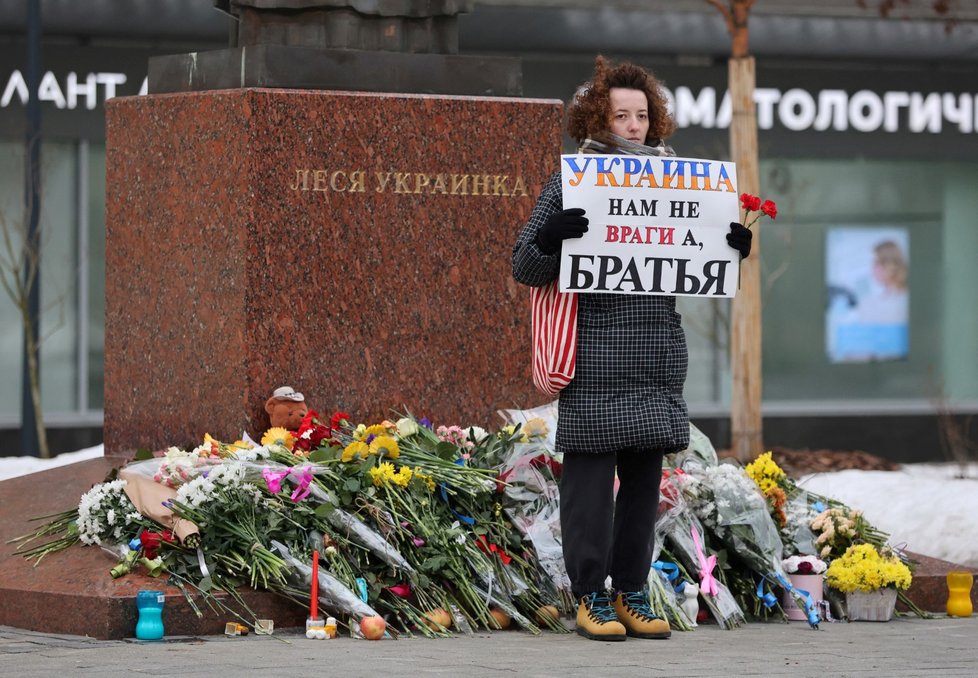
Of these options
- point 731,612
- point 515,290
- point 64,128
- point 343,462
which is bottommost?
point 731,612

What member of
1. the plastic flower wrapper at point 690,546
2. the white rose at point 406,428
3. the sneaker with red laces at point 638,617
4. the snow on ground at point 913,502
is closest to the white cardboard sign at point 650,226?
the plastic flower wrapper at point 690,546

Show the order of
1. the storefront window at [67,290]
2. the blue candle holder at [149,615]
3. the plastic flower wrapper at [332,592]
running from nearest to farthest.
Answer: the blue candle holder at [149,615], the plastic flower wrapper at [332,592], the storefront window at [67,290]

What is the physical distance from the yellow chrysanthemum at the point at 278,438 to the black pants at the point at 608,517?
4.06 feet

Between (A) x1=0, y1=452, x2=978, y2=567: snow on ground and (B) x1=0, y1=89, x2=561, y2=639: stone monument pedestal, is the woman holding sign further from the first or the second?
(A) x1=0, y1=452, x2=978, y2=567: snow on ground

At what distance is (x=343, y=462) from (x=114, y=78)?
10.1 meters

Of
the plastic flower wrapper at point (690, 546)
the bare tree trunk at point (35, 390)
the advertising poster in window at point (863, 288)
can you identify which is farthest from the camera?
the advertising poster in window at point (863, 288)

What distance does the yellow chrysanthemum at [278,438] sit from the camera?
7219mm

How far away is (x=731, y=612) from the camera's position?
689 centimetres

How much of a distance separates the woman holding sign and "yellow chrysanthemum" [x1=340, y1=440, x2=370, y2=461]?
34.1 inches

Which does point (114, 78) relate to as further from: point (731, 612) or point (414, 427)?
point (731, 612)

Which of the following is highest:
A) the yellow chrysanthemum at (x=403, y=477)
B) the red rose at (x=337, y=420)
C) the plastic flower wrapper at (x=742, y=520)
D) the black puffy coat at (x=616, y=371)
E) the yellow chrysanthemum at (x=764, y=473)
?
the black puffy coat at (x=616, y=371)

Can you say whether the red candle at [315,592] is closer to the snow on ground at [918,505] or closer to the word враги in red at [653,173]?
the word враги in red at [653,173]

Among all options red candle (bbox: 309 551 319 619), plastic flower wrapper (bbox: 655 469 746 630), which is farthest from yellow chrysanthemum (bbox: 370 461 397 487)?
plastic flower wrapper (bbox: 655 469 746 630)

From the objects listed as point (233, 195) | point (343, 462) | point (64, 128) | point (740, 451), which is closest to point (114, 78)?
point (64, 128)
